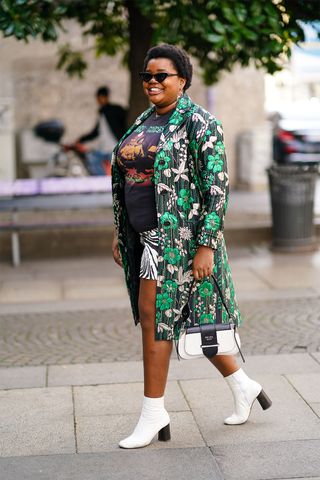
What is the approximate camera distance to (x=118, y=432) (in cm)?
462

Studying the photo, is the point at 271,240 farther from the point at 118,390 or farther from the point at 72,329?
the point at 118,390

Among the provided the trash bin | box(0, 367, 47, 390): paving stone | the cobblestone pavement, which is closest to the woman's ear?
box(0, 367, 47, 390): paving stone

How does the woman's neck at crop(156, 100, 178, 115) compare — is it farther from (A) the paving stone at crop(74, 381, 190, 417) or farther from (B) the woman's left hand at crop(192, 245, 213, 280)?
(A) the paving stone at crop(74, 381, 190, 417)

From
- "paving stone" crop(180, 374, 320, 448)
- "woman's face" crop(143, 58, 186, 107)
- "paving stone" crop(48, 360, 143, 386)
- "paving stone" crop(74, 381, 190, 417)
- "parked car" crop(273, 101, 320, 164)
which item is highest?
"woman's face" crop(143, 58, 186, 107)

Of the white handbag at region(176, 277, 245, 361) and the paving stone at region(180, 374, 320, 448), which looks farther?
the paving stone at region(180, 374, 320, 448)

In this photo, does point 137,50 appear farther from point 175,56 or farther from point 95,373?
point 175,56

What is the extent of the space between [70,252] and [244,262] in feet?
6.77

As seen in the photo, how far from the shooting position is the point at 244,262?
9.64 metres

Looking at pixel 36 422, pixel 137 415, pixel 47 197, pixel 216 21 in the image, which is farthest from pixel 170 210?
pixel 47 197

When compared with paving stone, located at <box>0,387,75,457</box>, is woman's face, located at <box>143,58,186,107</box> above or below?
above

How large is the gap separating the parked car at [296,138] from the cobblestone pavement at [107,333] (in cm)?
973

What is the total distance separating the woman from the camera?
418cm

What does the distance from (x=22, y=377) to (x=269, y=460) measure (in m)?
1.99

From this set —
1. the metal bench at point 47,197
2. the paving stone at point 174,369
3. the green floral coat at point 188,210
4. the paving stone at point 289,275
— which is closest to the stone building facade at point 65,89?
the metal bench at point 47,197
